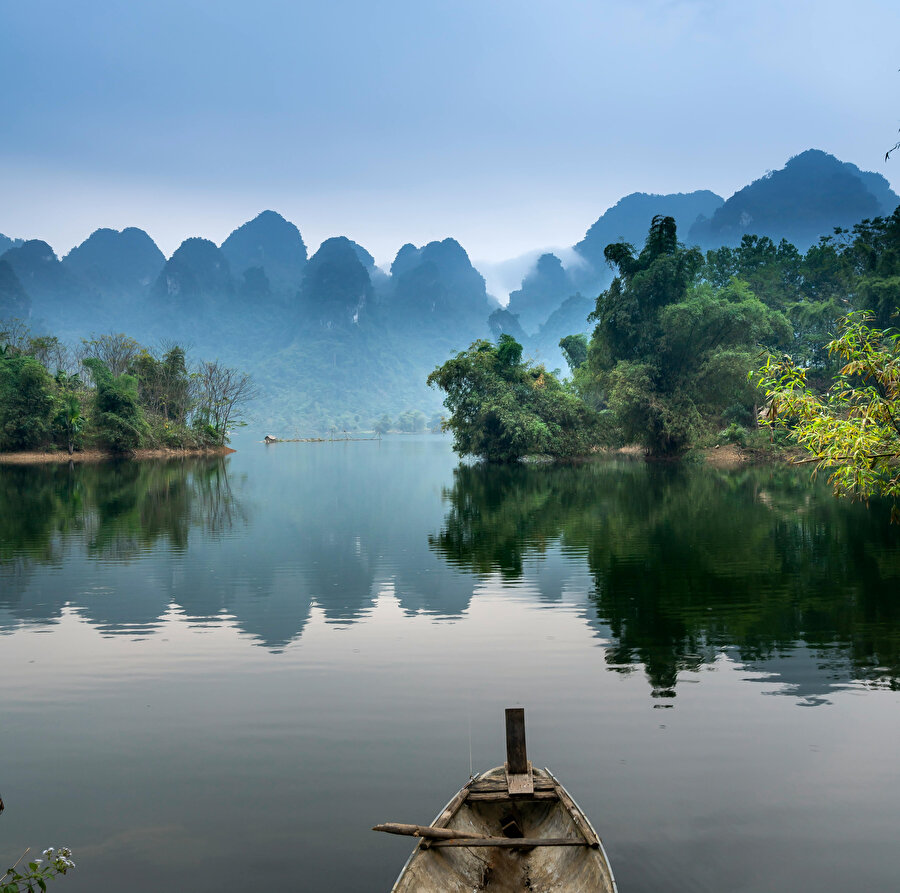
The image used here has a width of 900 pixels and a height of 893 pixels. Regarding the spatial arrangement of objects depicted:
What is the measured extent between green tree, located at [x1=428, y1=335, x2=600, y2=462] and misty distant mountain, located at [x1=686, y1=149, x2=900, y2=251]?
138 meters

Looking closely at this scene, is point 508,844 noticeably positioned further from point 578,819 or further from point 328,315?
point 328,315

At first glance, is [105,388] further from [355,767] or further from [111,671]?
[355,767]

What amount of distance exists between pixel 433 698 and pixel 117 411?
47.9 m

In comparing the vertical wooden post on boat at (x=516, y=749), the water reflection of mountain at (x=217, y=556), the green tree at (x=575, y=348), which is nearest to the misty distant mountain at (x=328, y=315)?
the green tree at (x=575, y=348)

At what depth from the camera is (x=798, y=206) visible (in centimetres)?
17075

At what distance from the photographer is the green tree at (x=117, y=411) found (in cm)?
4956

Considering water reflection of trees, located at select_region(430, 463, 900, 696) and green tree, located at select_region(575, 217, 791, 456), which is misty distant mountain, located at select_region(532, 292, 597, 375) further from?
water reflection of trees, located at select_region(430, 463, 900, 696)

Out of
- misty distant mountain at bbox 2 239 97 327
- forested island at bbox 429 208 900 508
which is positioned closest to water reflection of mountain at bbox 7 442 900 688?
forested island at bbox 429 208 900 508

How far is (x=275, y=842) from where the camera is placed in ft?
17.1

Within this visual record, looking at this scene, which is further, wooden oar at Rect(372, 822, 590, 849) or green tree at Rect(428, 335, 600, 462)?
green tree at Rect(428, 335, 600, 462)

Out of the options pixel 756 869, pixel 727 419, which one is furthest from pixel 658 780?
pixel 727 419

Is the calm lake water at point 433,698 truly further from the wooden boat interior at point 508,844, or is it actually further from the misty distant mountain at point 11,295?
the misty distant mountain at point 11,295

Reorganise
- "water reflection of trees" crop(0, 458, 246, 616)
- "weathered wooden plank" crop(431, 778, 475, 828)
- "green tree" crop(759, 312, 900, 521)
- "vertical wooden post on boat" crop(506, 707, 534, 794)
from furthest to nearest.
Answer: "water reflection of trees" crop(0, 458, 246, 616) → "green tree" crop(759, 312, 900, 521) → "vertical wooden post on boat" crop(506, 707, 534, 794) → "weathered wooden plank" crop(431, 778, 475, 828)

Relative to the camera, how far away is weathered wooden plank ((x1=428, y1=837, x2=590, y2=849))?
4.50m
